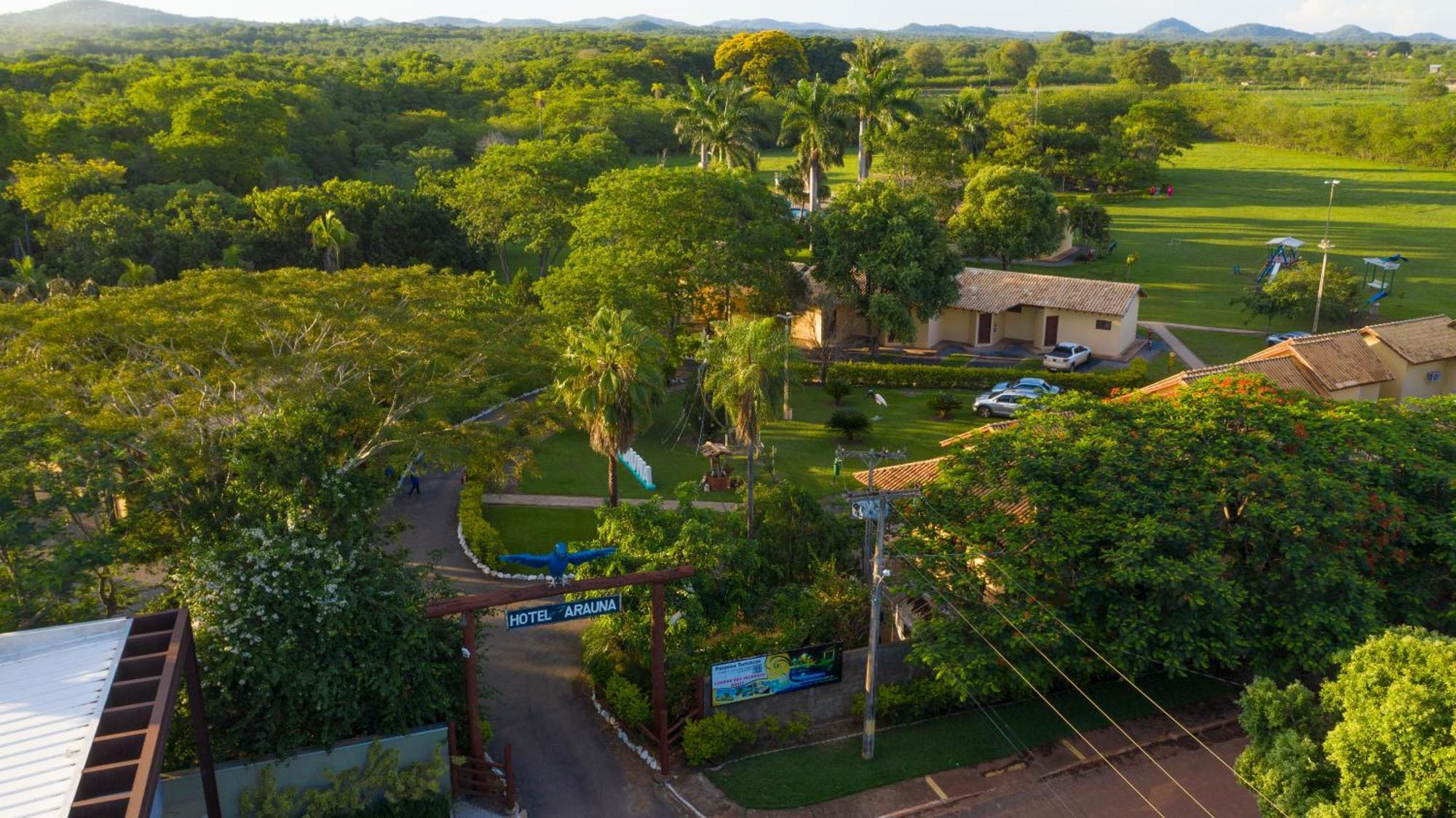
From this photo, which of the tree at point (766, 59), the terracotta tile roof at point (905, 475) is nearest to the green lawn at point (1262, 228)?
the terracotta tile roof at point (905, 475)

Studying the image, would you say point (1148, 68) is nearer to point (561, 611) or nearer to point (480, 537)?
point (480, 537)

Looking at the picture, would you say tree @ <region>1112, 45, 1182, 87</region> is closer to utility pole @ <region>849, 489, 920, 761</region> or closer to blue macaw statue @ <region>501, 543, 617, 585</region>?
utility pole @ <region>849, 489, 920, 761</region>

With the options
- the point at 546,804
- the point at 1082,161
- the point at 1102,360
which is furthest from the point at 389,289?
the point at 1082,161

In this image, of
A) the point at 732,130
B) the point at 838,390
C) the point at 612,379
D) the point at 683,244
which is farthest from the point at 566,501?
the point at 732,130

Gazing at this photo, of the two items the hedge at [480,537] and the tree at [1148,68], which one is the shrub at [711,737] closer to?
the hedge at [480,537]

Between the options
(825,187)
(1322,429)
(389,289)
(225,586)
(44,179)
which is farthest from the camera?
(825,187)

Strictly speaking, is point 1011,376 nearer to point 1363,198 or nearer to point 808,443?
point 808,443

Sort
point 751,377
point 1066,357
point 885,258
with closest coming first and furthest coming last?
point 751,377, point 885,258, point 1066,357
